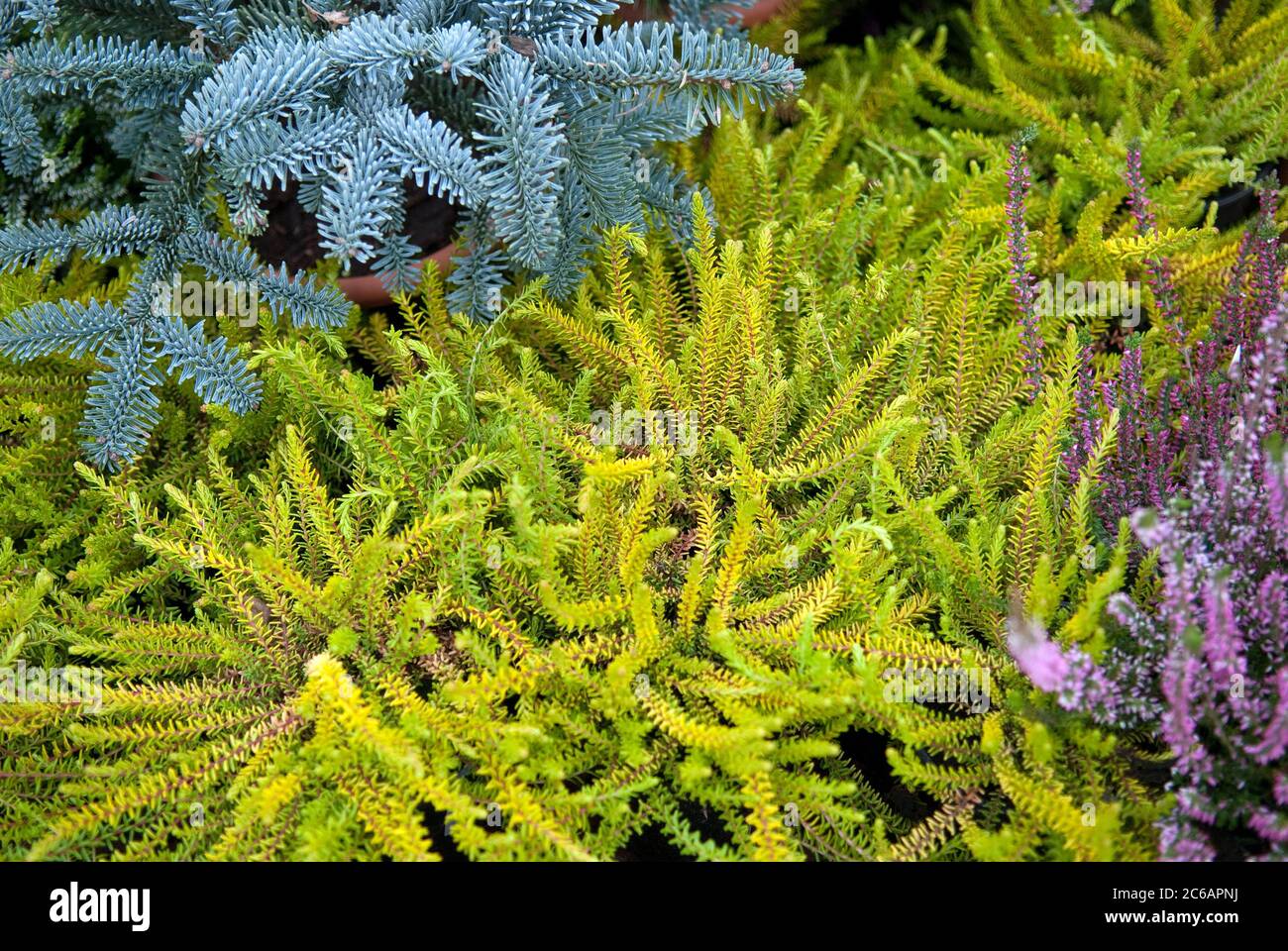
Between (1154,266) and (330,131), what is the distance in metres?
1.11

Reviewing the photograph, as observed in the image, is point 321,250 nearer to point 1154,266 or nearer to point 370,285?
point 370,285

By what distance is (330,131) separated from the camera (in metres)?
1.21

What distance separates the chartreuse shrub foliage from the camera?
119 centimetres

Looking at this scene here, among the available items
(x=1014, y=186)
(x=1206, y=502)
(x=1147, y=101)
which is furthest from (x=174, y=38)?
(x=1147, y=101)

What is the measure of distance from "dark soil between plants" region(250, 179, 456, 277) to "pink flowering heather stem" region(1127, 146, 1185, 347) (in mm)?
1003

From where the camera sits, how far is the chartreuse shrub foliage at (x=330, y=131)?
1.19 metres

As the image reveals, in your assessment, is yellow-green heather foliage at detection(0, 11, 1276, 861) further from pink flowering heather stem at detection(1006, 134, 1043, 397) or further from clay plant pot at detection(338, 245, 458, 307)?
clay plant pot at detection(338, 245, 458, 307)

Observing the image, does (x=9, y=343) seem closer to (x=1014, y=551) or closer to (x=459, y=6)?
(x=459, y=6)

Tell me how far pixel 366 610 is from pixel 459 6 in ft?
2.67

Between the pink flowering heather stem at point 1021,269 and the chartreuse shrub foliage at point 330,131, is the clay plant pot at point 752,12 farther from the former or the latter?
the pink flowering heather stem at point 1021,269

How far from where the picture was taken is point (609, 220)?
1.40 meters

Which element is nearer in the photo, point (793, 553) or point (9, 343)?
point (793, 553)

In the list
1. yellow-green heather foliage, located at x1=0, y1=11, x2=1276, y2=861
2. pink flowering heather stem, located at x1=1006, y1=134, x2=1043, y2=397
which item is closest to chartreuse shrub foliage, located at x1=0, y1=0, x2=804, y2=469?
yellow-green heather foliage, located at x1=0, y1=11, x2=1276, y2=861
